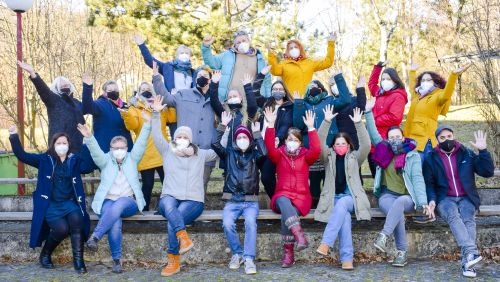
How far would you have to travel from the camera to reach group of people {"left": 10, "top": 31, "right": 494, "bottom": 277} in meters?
5.90

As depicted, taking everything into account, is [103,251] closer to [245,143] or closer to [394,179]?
[245,143]

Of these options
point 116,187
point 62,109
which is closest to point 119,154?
point 116,187

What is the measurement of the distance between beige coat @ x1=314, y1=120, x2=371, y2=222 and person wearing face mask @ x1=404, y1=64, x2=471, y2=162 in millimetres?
963

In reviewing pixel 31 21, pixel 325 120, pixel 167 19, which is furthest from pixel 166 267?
pixel 167 19

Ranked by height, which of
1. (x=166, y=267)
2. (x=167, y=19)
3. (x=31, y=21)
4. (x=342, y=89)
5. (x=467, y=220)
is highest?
(x=167, y=19)

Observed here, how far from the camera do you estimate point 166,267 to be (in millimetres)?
5855

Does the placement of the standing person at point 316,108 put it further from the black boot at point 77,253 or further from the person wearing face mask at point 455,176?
the black boot at point 77,253

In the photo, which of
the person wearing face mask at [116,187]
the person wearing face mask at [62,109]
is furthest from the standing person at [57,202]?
the person wearing face mask at [62,109]

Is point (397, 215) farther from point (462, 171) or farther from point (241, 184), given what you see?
point (241, 184)

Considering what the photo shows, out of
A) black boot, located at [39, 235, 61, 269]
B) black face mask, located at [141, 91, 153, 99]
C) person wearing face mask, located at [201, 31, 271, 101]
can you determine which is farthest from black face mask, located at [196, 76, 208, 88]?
black boot, located at [39, 235, 61, 269]

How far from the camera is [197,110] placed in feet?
22.6

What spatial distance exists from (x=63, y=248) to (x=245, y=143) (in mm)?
2467

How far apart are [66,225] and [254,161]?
2.21 metres

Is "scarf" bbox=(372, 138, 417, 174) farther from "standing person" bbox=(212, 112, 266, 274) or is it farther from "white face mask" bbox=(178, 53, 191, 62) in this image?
"white face mask" bbox=(178, 53, 191, 62)
